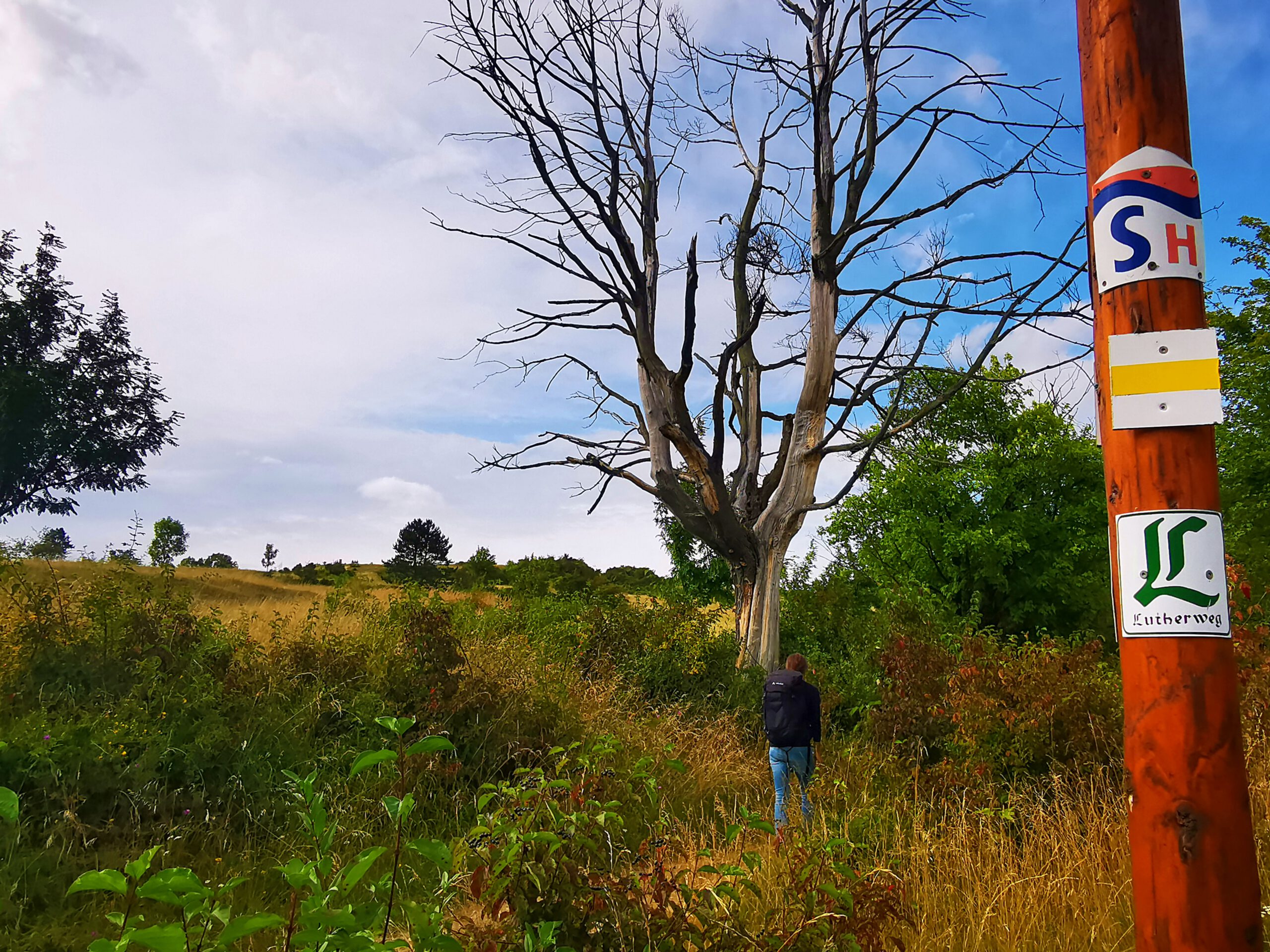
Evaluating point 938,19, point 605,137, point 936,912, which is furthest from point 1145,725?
point 938,19

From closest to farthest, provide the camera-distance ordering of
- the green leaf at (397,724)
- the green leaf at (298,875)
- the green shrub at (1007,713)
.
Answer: the green leaf at (298,875) < the green leaf at (397,724) < the green shrub at (1007,713)

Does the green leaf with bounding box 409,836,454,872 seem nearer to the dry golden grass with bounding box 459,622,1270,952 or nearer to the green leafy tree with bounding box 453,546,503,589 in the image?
the dry golden grass with bounding box 459,622,1270,952

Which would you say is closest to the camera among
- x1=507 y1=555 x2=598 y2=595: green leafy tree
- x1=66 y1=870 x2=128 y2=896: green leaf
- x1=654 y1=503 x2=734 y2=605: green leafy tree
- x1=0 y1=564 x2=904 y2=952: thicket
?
x1=66 y1=870 x2=128 y2=896: green leaf

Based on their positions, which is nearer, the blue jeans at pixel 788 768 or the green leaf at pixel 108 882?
the green leaf at pixel 108 882

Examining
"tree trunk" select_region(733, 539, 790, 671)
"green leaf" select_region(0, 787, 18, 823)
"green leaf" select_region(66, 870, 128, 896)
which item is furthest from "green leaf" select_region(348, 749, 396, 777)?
"tree trunk" select_region(733, 539, 790, 671)

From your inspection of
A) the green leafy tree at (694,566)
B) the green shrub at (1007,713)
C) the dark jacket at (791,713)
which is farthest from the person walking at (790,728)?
the green leafy tree at (694,566)

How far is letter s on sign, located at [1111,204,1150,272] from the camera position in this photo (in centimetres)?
239

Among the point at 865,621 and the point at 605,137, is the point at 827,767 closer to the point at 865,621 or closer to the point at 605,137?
the point at 865,621

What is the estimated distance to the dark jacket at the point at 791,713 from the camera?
823 cm

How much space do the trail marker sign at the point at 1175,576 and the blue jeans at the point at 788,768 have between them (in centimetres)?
646

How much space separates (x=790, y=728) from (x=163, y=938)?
→ 7.34 meters

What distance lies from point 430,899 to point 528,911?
253cm

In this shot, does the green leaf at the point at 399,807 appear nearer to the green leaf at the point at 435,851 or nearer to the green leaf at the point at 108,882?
the green leaf at the point at 435,851

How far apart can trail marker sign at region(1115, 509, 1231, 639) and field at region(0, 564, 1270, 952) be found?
1412 mm
